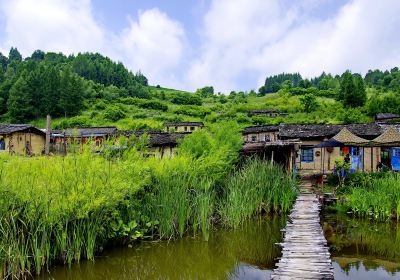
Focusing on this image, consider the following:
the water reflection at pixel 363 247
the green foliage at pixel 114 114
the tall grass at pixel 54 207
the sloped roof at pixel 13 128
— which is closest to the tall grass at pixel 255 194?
the water reflection at pixel 363 247

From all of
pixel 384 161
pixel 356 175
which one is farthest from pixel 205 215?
pixel 384 161

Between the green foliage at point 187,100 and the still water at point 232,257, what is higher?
the green foliage at point 187,100

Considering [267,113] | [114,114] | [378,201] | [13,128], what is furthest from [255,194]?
[114,114]

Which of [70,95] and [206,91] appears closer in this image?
[70,95]

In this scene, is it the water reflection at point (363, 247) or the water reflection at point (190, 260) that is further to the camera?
the water reflection at point (363, 247)

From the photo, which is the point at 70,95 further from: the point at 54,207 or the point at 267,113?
the point at 54,207

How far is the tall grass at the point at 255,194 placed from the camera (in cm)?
1204

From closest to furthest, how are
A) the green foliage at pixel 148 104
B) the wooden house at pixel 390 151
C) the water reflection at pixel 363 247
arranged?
1. the water reflection at pixel 363 247
2. the wooden house at pixel 390 151
3. the green foliage at pixel 148 104

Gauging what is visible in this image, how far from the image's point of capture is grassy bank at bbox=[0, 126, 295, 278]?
24.4 feet

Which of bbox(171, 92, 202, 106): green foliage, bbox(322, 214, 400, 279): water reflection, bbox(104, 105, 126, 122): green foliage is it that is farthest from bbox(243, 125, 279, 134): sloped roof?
bbox(171, 92, 202, 106): green foliage

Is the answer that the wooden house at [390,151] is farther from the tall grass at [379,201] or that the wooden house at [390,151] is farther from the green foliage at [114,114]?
the green foliage at [114,114]

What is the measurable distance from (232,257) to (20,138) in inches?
1198

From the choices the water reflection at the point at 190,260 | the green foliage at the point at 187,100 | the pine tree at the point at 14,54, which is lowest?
the water reflection at the point at 190,260

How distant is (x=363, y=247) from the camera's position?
10898mm
